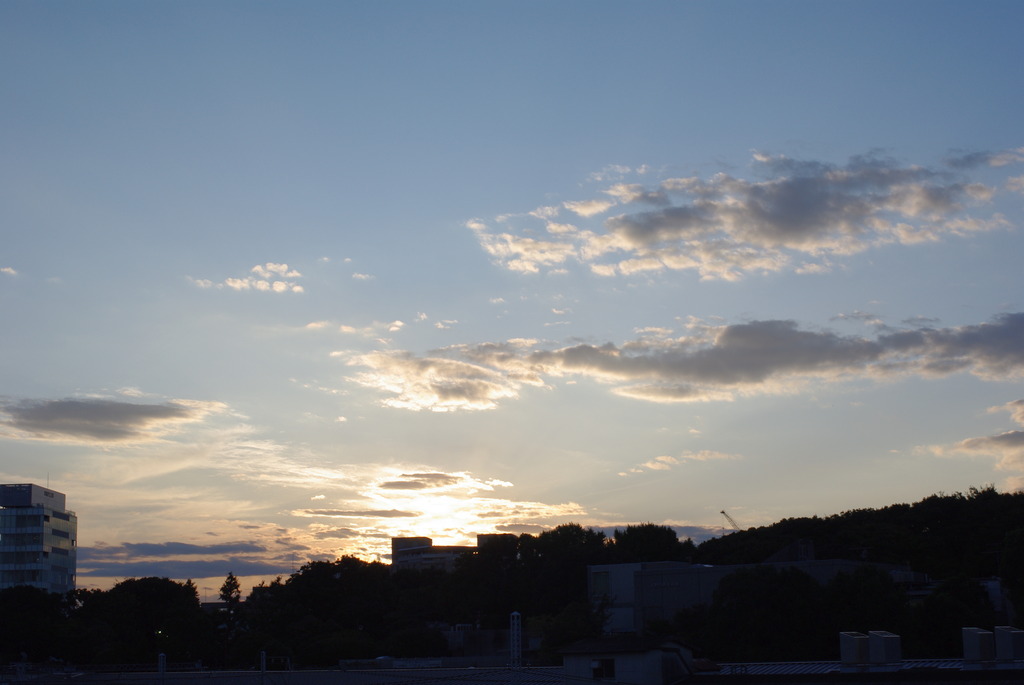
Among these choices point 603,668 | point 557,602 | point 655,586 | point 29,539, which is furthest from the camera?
point 29,539

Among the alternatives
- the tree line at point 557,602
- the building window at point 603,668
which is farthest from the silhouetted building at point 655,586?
the building window at point 603,668

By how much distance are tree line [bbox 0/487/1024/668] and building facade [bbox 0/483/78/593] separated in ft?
180

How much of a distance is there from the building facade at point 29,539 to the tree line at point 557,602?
180 ft

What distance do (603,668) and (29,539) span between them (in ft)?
428

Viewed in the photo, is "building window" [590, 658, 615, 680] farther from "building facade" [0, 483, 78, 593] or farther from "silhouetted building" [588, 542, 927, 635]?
"building facade" [0, 483, 78, 593]

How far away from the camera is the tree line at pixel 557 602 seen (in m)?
70.9

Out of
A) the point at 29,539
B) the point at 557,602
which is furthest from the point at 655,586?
the point at 29,539

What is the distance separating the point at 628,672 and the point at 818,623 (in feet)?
112

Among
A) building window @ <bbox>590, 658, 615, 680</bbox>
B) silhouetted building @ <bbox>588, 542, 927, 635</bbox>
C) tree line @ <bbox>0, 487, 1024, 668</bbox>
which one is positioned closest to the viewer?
building window @ <bbox>590, 658, 615, 680</bbox>

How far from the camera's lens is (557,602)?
112438 mm

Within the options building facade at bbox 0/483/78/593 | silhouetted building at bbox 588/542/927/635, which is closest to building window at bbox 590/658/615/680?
silhouetted building at bbox 588/542/927/635

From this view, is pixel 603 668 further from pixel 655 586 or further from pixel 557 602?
pixel 557 602

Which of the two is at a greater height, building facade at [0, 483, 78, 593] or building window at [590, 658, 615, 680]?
building facade at [0, 483, 78, 593]

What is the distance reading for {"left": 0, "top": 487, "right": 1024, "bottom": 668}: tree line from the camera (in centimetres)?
7088
